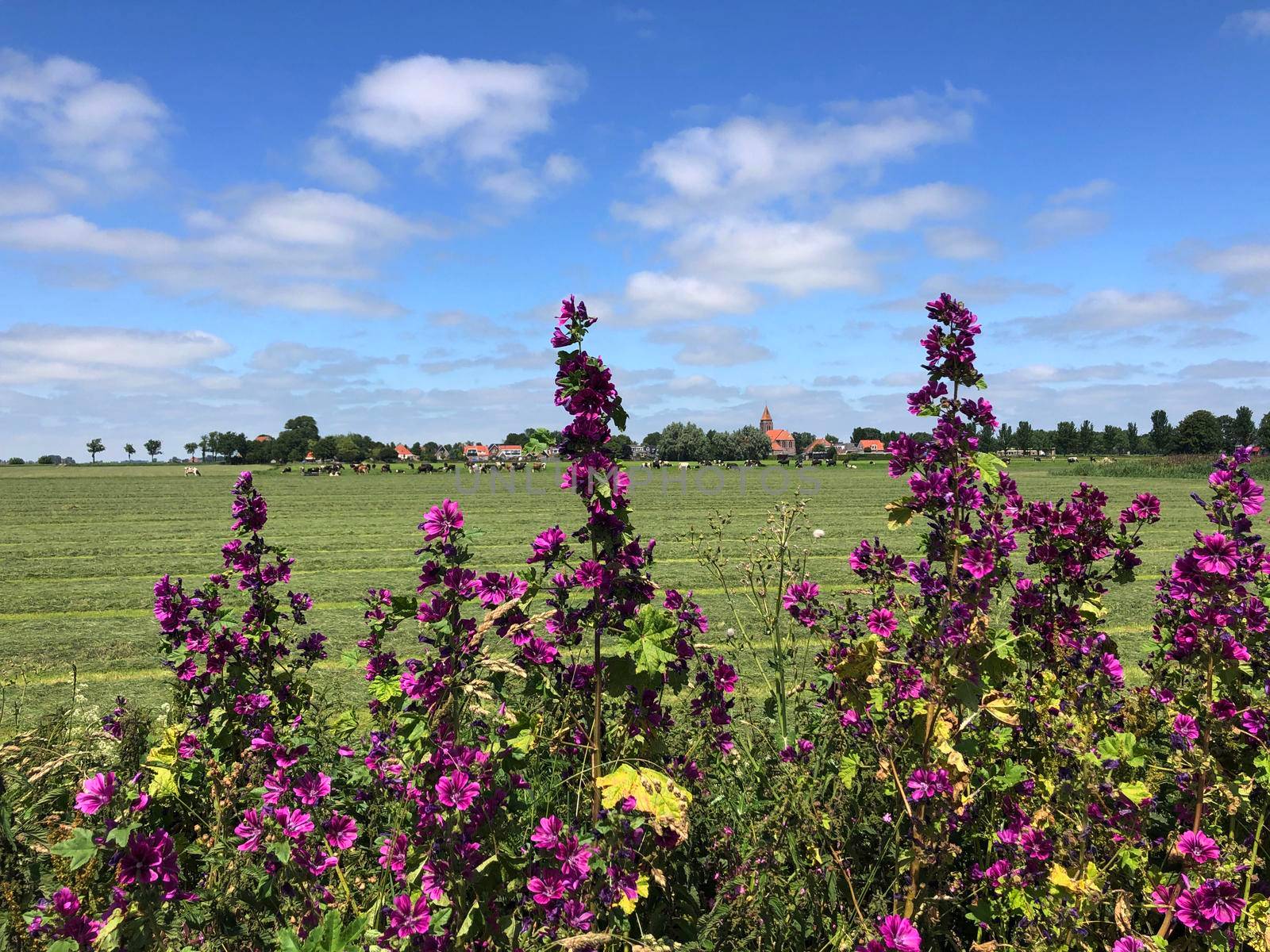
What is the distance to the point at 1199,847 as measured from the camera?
224cm

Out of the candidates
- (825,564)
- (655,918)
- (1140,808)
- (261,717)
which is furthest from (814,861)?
(825,564)

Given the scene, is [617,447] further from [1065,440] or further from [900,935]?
[1065,440]

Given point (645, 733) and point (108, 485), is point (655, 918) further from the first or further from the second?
point (108, 485)

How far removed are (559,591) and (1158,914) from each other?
7.22ft

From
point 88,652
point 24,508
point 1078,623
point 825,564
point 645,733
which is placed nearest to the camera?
point 645,733

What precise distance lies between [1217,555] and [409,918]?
8.66ft

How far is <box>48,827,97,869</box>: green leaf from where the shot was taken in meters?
1.64

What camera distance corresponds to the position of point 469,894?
6.93 feet

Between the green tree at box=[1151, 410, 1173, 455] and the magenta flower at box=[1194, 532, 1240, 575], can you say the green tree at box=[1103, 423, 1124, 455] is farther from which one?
the magenta flower at box=[1194, 532, 1240, 575]

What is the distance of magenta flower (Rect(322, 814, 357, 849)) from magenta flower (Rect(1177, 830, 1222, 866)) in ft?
8.18

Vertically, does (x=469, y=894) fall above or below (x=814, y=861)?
above

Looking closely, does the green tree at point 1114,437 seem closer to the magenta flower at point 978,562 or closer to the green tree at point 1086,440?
the green tree at point 1086,440

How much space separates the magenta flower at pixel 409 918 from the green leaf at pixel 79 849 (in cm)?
67

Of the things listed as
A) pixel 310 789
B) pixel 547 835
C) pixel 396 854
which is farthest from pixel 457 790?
pixel 310 789
